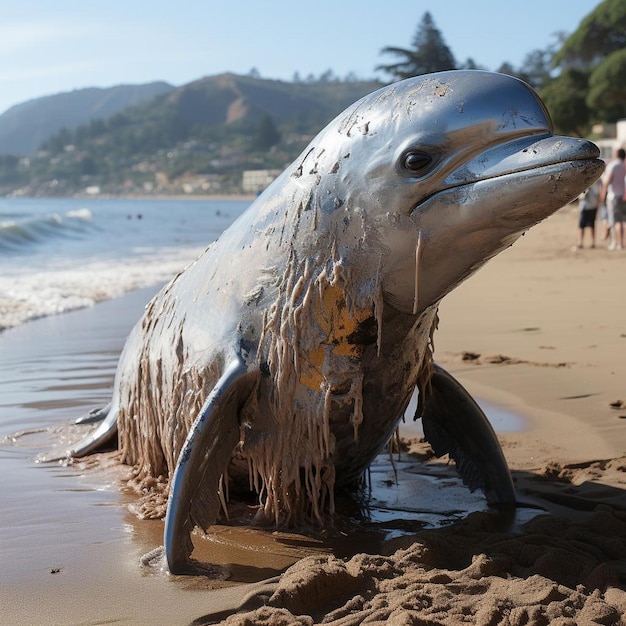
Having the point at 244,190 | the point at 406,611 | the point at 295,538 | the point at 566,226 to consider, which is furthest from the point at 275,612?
the point at 244,190

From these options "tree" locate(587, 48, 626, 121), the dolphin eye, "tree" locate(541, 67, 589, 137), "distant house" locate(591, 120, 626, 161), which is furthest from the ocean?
"tree" locate(587, 48, 626, 121)

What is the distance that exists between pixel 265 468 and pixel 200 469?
11.3 inches

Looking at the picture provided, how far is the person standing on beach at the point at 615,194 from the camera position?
17.0 m

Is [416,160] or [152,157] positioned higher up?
[152,157]

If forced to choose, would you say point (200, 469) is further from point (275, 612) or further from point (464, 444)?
point (464, 444)

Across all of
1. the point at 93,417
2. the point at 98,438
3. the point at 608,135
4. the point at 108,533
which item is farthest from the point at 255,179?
the point at 108,533

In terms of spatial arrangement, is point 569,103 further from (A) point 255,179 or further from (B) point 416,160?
(A) point 255,179

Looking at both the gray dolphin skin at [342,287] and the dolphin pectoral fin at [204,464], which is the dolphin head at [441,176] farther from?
the dolphin pectoral fin at [204,464]

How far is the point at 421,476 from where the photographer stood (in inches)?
191

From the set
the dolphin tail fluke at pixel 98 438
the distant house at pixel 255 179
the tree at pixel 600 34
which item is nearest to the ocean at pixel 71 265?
the dolphin tail fluke at pixel 98 438

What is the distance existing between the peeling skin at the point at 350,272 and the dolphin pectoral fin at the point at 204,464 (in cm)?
8

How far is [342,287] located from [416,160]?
0.56 metres

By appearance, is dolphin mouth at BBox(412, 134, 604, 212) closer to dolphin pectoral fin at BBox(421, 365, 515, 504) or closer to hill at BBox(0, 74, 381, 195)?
dolphin pectoral fin at BBox(421, 365, 515, 504)

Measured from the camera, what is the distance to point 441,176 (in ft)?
10.5
